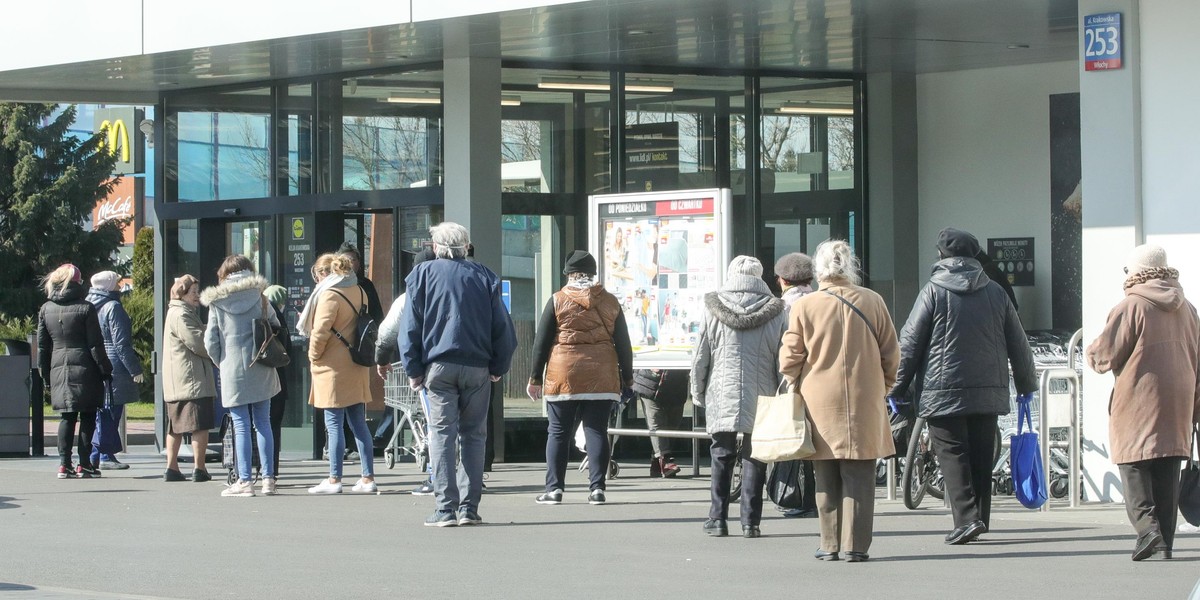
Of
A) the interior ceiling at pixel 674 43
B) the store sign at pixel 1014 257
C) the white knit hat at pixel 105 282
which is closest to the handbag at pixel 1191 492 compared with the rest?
the interior ceiling at pixel 674 43

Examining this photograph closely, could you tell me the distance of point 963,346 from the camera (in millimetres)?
9070

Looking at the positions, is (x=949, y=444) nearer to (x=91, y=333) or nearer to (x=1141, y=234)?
(x=1141, y=234)

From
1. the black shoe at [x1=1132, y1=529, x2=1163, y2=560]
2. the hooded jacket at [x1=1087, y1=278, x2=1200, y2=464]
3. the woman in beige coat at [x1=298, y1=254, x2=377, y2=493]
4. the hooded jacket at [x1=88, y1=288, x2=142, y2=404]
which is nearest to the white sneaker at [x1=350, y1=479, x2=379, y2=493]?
the woman in beige coat at [x1=298, y1=254, x2=377, y2=493]

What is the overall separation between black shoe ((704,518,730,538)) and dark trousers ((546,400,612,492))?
5.93 feet

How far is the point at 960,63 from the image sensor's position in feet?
51.8

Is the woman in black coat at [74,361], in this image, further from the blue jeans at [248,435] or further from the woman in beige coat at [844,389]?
the woman in beige coat at [844,389]

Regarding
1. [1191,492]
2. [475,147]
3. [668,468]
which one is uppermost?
[475,147]

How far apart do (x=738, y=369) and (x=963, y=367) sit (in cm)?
136

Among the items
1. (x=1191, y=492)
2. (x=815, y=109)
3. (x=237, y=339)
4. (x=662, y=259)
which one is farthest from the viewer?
(x=815, y=109)

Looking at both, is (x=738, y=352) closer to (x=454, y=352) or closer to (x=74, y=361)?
(x=454, y=352)

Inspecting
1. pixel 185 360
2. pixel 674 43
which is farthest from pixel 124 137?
pixel 674 43

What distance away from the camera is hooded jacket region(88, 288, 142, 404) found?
14031 mm

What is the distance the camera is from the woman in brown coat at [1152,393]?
842 cm

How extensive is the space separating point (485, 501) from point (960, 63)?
718 cm
